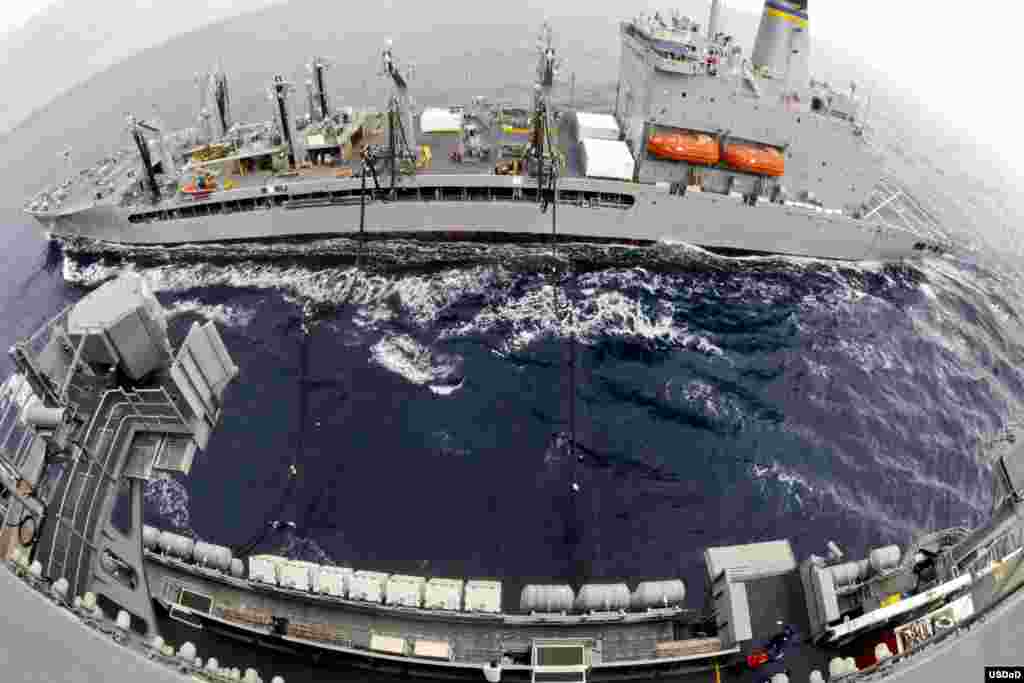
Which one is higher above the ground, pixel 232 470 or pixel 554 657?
pixel 554 657

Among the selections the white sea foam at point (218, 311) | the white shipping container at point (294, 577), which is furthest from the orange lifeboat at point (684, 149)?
the white shipping container at point (294, 577)

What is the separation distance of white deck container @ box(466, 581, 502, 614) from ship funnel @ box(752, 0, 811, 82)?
33.1 m

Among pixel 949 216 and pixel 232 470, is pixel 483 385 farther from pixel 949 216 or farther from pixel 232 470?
pixel 949 216

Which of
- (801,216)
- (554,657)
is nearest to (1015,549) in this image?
(554,657)

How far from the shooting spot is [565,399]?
24688 millimetres

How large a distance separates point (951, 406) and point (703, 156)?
1755 cm

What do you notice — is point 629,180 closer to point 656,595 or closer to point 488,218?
point 488,218

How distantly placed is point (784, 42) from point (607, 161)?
12460 mm

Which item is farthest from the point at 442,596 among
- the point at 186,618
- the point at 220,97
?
the point at 220,97

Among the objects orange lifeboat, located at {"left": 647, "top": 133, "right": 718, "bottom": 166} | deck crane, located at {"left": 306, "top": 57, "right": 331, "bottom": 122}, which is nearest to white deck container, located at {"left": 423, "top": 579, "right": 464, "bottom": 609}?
orange lifeboat, located at {"left": 647, "top": 133, "right": 718, "bottom": 166}

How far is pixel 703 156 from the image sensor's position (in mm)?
33375

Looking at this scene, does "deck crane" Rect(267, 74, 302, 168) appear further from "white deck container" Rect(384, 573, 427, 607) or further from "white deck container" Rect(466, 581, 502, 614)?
"white deck container" Rect(466, 581, 502, 614)

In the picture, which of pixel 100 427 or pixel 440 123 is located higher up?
pixel 100 427

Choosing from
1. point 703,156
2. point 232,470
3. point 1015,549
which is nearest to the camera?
point 1015,549
